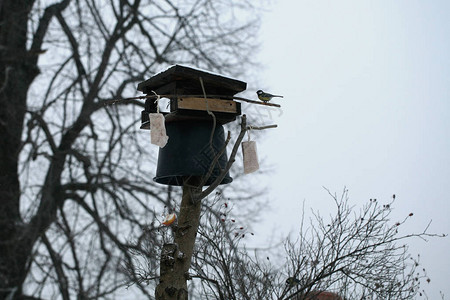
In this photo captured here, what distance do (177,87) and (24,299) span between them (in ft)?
19.1

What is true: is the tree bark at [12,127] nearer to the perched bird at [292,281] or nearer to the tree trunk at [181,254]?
the tree trunk at [181,254]

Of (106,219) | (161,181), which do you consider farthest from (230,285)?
(106,219)

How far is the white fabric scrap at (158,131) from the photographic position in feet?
9.87

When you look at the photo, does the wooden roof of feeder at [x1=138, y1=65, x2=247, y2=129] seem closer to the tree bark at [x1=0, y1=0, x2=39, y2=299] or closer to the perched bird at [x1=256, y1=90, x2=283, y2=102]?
the perched bird at [x1=256, y1=90, x2=283, y2=102]

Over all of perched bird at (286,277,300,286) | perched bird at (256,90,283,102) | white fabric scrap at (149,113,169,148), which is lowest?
perched bird at (286,277,300,286)

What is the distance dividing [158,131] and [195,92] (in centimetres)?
44

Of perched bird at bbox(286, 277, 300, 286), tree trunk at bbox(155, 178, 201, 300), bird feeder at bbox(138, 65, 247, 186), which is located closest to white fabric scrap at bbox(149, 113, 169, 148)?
bird feeder at bbox(138, 65, 247, 186)

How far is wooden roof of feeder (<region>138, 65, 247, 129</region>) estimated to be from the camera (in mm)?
3189

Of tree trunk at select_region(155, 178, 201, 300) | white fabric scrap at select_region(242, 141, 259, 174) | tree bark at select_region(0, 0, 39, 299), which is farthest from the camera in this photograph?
tree bark at select_region(0, 0, 39, 299)

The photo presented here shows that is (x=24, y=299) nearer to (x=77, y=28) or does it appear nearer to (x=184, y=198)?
(x=77, y=28)

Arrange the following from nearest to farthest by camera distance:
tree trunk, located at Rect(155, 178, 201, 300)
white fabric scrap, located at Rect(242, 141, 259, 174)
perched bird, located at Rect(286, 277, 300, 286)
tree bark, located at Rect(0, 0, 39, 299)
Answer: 1. tree trunk, located at Rect(155, 178, 201, 300)
2. perched bird, located at Rect(286, 277, 300, 286)
3. white fabric scrap, located at Rect(242, 141, 259, 174)
4. tree bark, located at Rect(0, 0, 39, 299)

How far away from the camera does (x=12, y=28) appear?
8.62m

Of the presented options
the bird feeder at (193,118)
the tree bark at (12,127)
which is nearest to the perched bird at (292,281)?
the bird feeder at (193,118)

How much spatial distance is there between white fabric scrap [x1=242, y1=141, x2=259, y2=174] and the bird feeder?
0.13 metres
